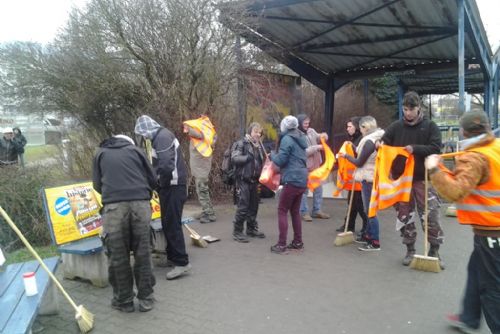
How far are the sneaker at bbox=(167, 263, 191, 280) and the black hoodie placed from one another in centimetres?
123

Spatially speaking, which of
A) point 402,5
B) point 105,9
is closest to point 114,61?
point 105,9

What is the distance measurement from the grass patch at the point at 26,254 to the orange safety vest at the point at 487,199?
5.27m

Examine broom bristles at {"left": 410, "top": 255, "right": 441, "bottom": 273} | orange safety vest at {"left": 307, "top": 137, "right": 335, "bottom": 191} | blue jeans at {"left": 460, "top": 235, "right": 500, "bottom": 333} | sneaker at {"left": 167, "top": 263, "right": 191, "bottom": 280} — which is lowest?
sneaker at {"left": 167, "top": 263, "right": 191, "bottom": 280}

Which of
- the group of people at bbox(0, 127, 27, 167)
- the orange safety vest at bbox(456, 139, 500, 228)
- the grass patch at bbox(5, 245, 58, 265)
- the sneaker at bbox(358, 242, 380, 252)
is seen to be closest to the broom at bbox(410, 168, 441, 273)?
the sneaker at bbox(358, 242, 380, 252)

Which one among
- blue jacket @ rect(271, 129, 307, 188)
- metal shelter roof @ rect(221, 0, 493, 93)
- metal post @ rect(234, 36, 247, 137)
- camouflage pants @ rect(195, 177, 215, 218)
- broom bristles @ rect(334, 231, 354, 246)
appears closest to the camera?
blue jacket @ rect(271, 129, 307, 188)

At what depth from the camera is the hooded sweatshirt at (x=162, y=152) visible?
15.4 feet

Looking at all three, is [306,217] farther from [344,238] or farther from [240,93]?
[240,93]

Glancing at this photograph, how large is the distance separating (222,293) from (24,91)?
8.16 metres

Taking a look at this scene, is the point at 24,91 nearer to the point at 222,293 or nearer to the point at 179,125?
the point at 179,125

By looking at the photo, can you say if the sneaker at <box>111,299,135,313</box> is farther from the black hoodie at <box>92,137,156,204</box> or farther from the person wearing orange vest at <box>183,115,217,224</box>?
the person wearing orange vest at <box>183,115,217,224</box>

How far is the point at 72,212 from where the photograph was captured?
4891mm

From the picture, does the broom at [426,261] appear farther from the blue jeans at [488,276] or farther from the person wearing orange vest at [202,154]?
the person wearing orange vest at [202,154]

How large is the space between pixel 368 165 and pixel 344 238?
3.88 feet

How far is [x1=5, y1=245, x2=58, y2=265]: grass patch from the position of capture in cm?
583
